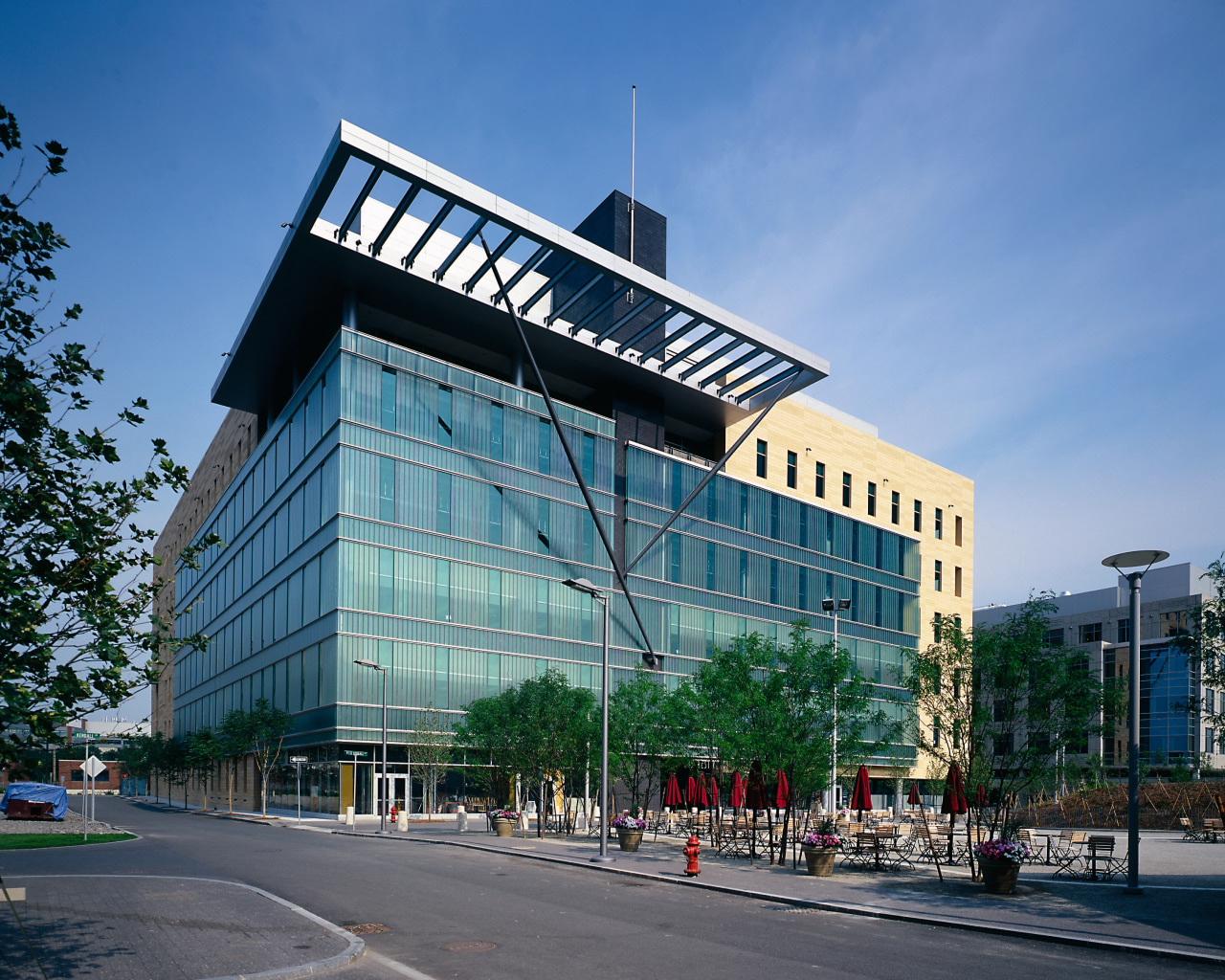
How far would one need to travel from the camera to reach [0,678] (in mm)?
7887

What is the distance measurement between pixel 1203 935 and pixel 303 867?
1831 cm

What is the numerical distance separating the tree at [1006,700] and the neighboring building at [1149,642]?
7112cm

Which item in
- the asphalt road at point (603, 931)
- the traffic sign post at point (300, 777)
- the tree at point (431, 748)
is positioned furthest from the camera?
the tree at point (431, 748)

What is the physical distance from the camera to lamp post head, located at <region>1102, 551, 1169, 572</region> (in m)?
19.5

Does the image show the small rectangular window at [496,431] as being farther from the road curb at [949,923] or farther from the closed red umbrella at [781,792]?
the road curb at [949,923]

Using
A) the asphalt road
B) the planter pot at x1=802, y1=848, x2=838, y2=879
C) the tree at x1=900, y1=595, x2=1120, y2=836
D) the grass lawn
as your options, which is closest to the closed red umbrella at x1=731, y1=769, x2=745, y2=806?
the planter pot at x1=802, y1=848, x2=838, y2=879

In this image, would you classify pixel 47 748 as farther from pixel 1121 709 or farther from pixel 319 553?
pixel 319 553

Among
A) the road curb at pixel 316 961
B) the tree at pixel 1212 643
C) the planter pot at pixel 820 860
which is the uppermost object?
the tree at pixel 1212 643

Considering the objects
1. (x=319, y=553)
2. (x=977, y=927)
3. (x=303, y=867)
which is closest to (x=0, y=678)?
(x=977, y=927)

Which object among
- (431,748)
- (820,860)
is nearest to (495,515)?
(431,748)

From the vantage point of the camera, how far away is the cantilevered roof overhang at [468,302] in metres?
44.0

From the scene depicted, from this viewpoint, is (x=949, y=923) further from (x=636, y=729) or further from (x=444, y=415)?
(x=444, y=415)

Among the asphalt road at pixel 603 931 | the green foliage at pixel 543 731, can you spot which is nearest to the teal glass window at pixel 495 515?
the green foliage at pixel 543 731

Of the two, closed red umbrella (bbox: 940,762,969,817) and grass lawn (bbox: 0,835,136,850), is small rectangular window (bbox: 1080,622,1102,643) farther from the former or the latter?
grass lawn (bbox: 0,835,136,850)
